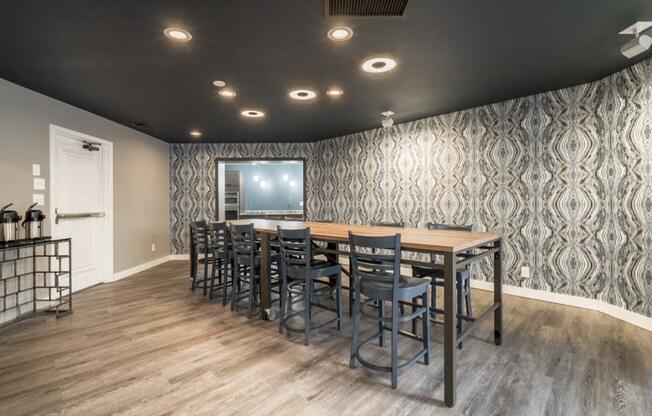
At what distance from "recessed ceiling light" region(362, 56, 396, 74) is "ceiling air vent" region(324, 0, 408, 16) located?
2.20 feet

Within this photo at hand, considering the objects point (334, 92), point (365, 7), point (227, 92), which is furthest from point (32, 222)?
point (365, 7)

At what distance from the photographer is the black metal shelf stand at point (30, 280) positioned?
3.02 metres

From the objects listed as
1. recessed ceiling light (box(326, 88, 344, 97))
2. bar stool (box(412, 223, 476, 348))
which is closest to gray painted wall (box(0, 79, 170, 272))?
recessed ceiling light (box(326, 88, 344, 97))

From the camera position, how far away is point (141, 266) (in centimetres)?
533

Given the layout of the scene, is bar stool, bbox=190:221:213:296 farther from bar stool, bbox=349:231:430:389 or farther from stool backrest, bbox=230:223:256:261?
bar stool, bbox=349:231:430:389

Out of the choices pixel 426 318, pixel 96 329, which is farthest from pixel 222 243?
pixel 426 318

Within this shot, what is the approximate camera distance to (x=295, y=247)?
262 cm

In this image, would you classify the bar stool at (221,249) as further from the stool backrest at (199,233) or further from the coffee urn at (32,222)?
the coffee urn at (32,222)

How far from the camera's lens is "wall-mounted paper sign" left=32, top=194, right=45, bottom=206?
133 inches

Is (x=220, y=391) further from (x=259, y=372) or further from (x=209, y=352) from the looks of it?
(x=209, y=352)

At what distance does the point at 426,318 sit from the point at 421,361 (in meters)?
0.36

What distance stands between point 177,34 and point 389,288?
2.31 metres

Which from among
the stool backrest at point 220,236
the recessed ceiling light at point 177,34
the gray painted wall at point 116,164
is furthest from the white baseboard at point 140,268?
the recessed ceiling light at point 177,34

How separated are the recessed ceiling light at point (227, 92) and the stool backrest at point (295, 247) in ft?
5.75
